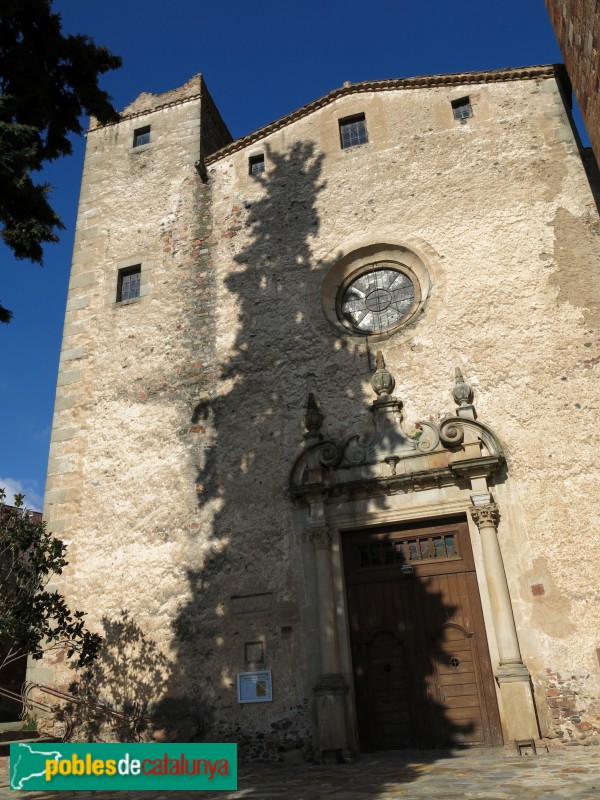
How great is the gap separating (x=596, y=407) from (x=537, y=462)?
993 mm

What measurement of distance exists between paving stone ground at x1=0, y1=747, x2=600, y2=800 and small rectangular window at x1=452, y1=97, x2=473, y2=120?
9.06 meters

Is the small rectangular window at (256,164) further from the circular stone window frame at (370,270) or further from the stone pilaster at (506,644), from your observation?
the stone pilaster at (506,644)

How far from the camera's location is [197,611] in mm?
9008

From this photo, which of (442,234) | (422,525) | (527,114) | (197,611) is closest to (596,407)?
(422,525)

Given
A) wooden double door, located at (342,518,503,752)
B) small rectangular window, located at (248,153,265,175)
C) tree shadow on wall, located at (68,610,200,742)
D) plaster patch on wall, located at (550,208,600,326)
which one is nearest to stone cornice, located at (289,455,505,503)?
wooden double door, located at (342,518,503,752)

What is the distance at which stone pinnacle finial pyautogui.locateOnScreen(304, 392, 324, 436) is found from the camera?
9.31m

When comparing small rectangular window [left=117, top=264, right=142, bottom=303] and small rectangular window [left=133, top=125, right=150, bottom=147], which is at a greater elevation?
small rectangular window [left=133, top=125, right=150, bottom=147]

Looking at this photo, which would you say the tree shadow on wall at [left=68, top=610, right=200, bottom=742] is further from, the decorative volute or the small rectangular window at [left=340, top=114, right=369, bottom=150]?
the small rectangular window at [left=340, top=114, right=369, bottom=150]

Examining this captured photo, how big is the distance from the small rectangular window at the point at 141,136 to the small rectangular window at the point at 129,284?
3083mm

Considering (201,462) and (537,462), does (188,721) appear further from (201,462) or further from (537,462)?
(537,462)

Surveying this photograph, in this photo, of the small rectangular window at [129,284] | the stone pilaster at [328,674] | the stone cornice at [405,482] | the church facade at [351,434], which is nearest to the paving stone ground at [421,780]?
the stone pilaster at [328,674]

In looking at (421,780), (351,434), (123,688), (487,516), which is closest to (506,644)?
(487,516)

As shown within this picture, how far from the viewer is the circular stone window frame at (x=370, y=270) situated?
32.4 feet

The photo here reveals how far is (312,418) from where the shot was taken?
30.7 ft
